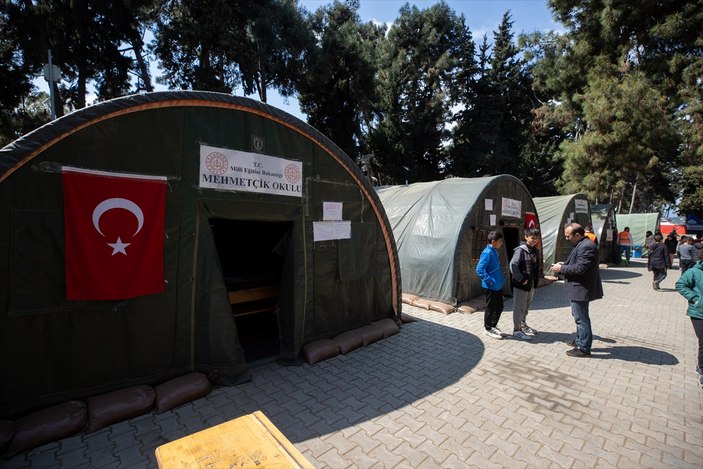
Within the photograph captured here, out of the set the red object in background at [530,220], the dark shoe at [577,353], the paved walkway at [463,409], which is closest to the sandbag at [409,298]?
the paved walkway at [463,409]

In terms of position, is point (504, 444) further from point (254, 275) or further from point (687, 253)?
point (687, 253)

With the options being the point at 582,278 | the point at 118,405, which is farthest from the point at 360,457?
the point at 582,278

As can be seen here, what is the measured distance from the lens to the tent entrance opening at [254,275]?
A: 5.47 metres

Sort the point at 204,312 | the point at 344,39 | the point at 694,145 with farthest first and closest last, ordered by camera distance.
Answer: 1. the point at 344,39
2. the point at 694,145
3. the point at 204,312

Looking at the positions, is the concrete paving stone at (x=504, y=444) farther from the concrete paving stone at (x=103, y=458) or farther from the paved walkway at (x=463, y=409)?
the concrete paving stone at (x=103, y=458)

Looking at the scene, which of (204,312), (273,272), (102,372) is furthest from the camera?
(273,272)

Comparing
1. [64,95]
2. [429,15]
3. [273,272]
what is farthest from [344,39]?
[273,272]

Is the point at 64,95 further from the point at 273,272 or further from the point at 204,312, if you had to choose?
the point at 204,312

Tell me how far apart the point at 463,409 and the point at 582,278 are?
2997 millimetres

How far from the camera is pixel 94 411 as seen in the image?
344cm

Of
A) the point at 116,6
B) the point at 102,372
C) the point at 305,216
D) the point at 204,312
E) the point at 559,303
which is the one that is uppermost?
the point at 116,6

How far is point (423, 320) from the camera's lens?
7.41 m

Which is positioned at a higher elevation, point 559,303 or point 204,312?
point 204,312

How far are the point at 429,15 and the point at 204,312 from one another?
1275 inches
